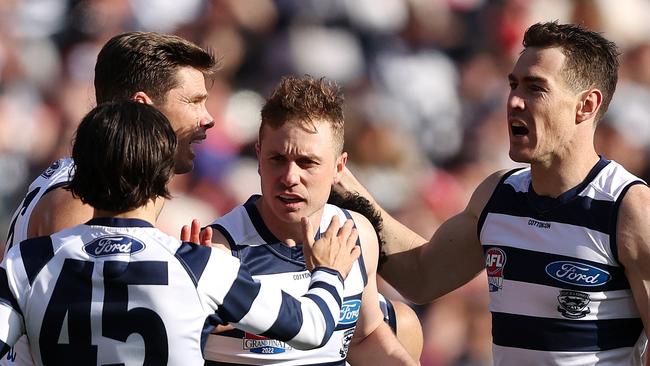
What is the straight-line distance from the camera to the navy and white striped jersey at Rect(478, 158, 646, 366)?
12.2 ft

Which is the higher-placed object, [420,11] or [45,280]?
[420,11]

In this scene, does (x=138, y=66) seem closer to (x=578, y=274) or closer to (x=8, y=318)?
(x=8, y=318)

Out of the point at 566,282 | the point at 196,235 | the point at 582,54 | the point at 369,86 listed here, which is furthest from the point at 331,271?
the point at 369,86

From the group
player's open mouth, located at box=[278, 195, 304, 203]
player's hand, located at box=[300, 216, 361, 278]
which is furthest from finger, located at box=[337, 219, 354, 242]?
player's open mouth, located at box=[278, 195, 304, 203]

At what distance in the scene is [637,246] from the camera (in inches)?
142

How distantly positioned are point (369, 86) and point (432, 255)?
2781 millimetres

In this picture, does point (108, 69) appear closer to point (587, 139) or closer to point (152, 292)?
point (152, 292)

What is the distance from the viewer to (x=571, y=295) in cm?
376

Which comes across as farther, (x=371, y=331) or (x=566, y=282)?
(x=371, y=331)

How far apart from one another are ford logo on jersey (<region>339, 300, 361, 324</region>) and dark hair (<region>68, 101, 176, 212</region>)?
42.2 inches

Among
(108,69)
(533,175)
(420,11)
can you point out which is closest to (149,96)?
(108,69)

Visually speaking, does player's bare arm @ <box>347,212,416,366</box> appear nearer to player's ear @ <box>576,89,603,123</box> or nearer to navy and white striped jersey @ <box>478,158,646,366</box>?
navy and white striped jersey @ <box>478,158,646,366</box>

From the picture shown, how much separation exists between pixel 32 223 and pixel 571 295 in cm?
192

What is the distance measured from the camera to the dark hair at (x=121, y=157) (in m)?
2.74
